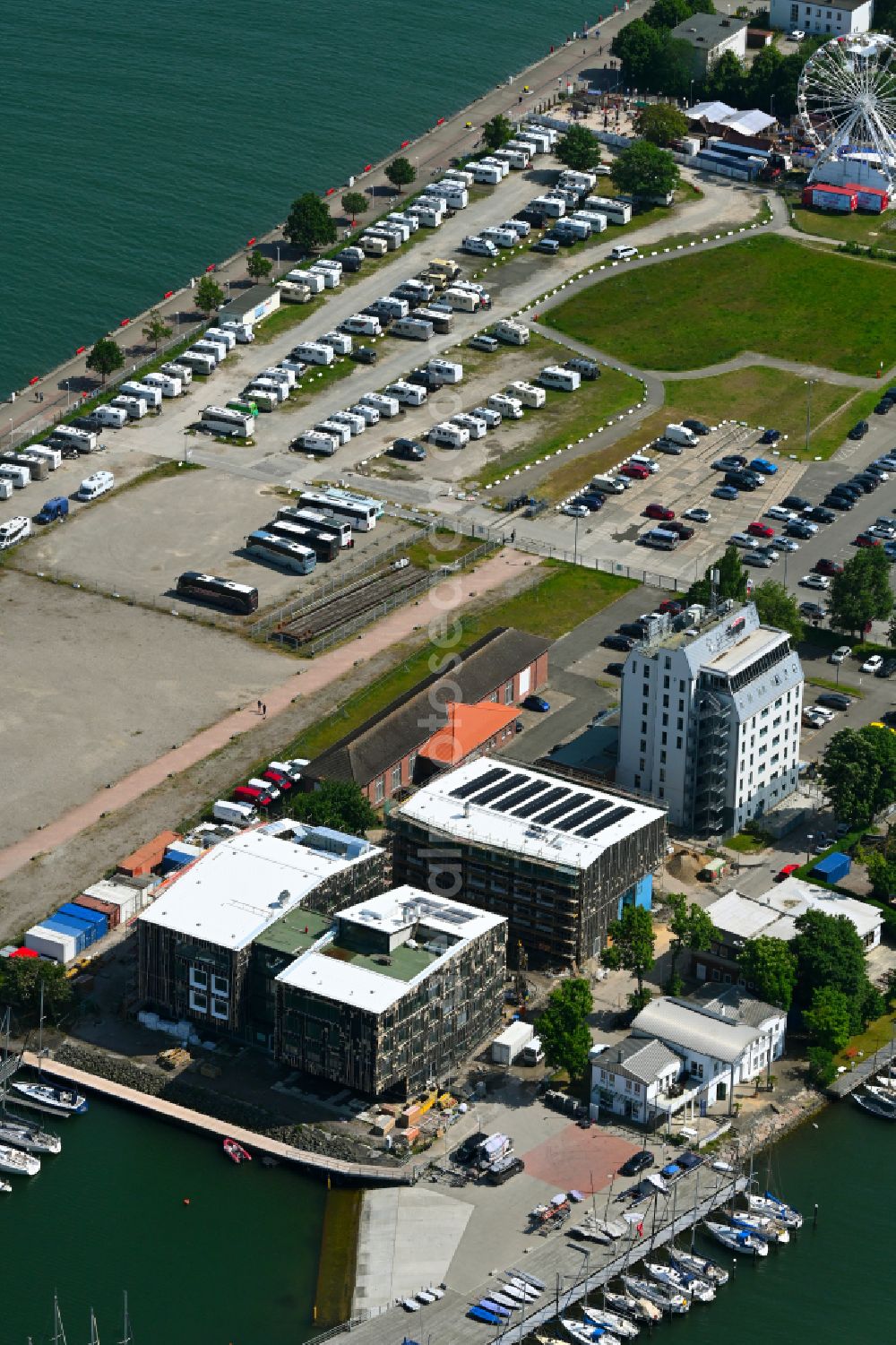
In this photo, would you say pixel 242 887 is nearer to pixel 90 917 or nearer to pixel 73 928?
pixel 90 917

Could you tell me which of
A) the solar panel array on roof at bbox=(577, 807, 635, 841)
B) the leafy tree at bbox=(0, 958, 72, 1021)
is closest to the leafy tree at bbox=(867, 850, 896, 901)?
the solar panel array on roof at bbox=(577, 807, 635, 841)

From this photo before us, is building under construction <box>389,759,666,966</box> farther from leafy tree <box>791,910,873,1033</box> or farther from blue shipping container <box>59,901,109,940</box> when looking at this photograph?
blue shipping container <box>59,901,109,940</box>

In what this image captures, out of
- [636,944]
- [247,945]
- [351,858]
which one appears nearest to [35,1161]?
[247,945]

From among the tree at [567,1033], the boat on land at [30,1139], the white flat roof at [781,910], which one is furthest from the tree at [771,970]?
the boat on land at [30,1139]

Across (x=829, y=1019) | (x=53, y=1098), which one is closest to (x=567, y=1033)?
(x=829, y=1019)

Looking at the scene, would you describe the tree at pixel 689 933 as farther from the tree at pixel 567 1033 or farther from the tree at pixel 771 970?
the tree at pixel 567 1033

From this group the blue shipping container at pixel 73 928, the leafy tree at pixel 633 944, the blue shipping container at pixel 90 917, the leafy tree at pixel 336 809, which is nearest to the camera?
the leafy tree at pixel 633 944

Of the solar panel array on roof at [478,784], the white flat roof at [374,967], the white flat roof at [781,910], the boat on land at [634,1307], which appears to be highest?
the solar panel array on roof at [478,784]
